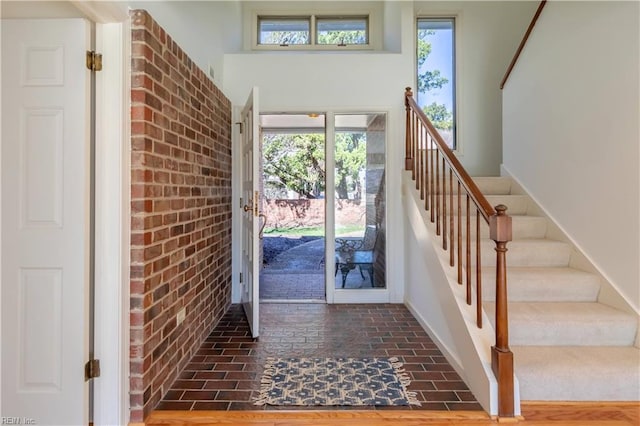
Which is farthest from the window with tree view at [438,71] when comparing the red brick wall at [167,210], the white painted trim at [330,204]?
the red brick wall at [167,210]

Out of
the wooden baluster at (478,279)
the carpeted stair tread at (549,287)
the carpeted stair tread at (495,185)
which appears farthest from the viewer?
the carpeted stair tread at (495,185)

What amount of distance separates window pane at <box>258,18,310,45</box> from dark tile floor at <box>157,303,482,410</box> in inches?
124

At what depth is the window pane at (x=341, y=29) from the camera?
4.16 m

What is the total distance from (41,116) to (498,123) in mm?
4404

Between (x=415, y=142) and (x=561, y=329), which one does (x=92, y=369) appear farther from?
(x=415, y=142)

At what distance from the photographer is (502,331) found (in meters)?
1.70

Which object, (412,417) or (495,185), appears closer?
(412,417)

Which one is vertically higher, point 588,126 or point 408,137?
point 408,137

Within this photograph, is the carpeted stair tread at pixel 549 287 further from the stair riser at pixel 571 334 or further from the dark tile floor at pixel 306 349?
the dark tile floor at pixel 306 349

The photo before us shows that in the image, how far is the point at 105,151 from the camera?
5.19 feet

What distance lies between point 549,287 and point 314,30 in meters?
3.70

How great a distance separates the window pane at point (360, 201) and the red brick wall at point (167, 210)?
1.35 metres

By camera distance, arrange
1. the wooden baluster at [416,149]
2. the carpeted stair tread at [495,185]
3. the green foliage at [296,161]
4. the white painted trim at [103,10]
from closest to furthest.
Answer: the white painted trim at [103,10]
the wooden baluster at [416,149]
the carpeted stair tread at [495,185]
the green foliage at [296,161]

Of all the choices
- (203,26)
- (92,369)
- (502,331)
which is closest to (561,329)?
(502,331)
